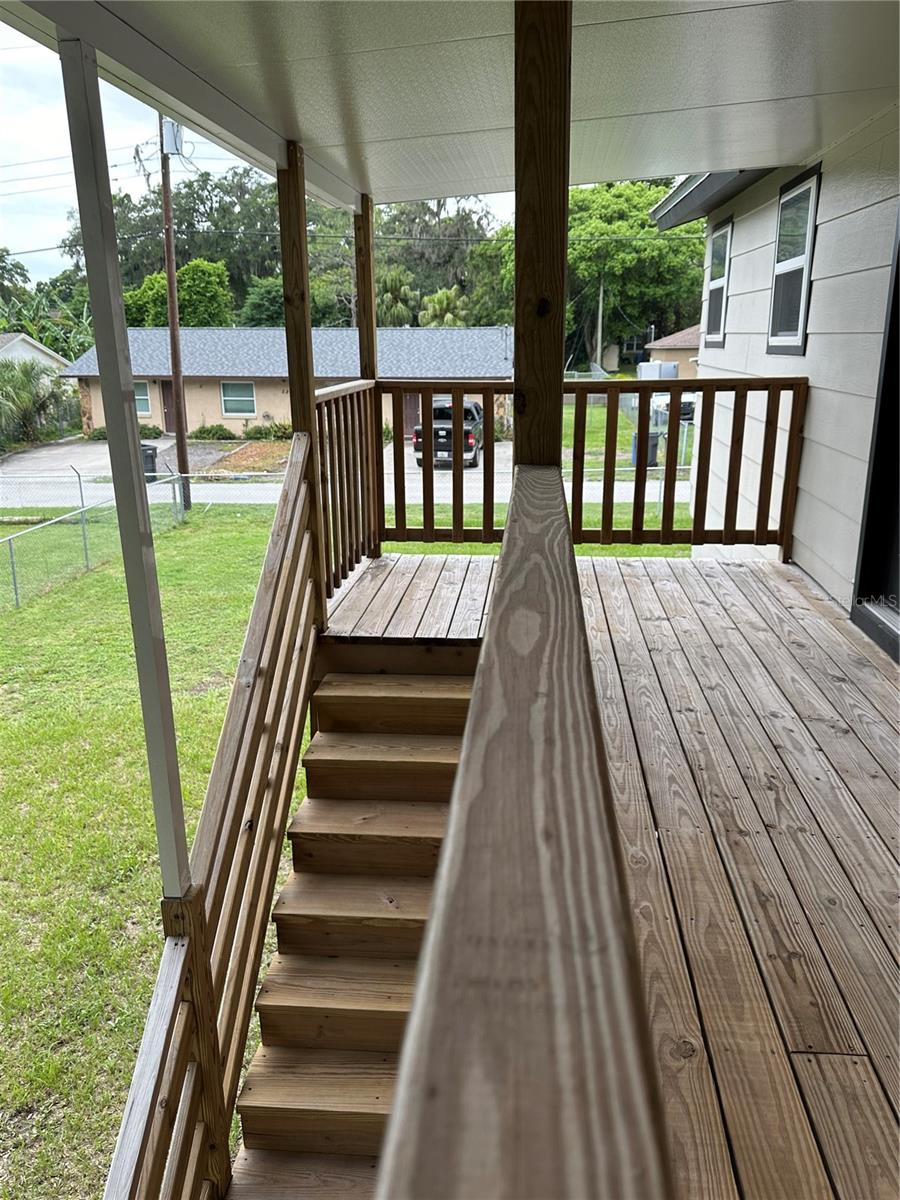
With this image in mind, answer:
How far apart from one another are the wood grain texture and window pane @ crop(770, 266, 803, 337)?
4.35 meters

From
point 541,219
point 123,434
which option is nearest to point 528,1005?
point 541,219

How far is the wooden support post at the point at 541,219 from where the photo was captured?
5.51ft

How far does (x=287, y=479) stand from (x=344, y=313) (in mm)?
3783

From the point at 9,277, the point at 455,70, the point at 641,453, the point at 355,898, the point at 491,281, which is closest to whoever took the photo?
the point at 9,277

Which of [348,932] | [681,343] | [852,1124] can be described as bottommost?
[348,932]

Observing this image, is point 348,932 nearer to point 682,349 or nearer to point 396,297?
point 682,349

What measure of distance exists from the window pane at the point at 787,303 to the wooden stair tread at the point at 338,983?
4055mm

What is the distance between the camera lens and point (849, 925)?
1.96 meters

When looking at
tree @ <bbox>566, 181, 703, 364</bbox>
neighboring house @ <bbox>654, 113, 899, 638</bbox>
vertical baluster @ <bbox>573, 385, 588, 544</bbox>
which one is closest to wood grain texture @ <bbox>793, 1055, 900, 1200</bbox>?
neighboring house @ <bbox>654, 113, 899, 638</bbox>

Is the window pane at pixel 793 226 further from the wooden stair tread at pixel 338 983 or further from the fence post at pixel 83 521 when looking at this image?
the wooden stair tread at pixel 338 983

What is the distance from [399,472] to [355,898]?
2.57 meters

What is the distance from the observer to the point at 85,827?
271 inches

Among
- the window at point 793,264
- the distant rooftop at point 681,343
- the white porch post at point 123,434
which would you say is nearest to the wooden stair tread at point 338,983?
the white porch post at point 123,434

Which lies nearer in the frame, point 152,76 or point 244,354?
point 152,76
